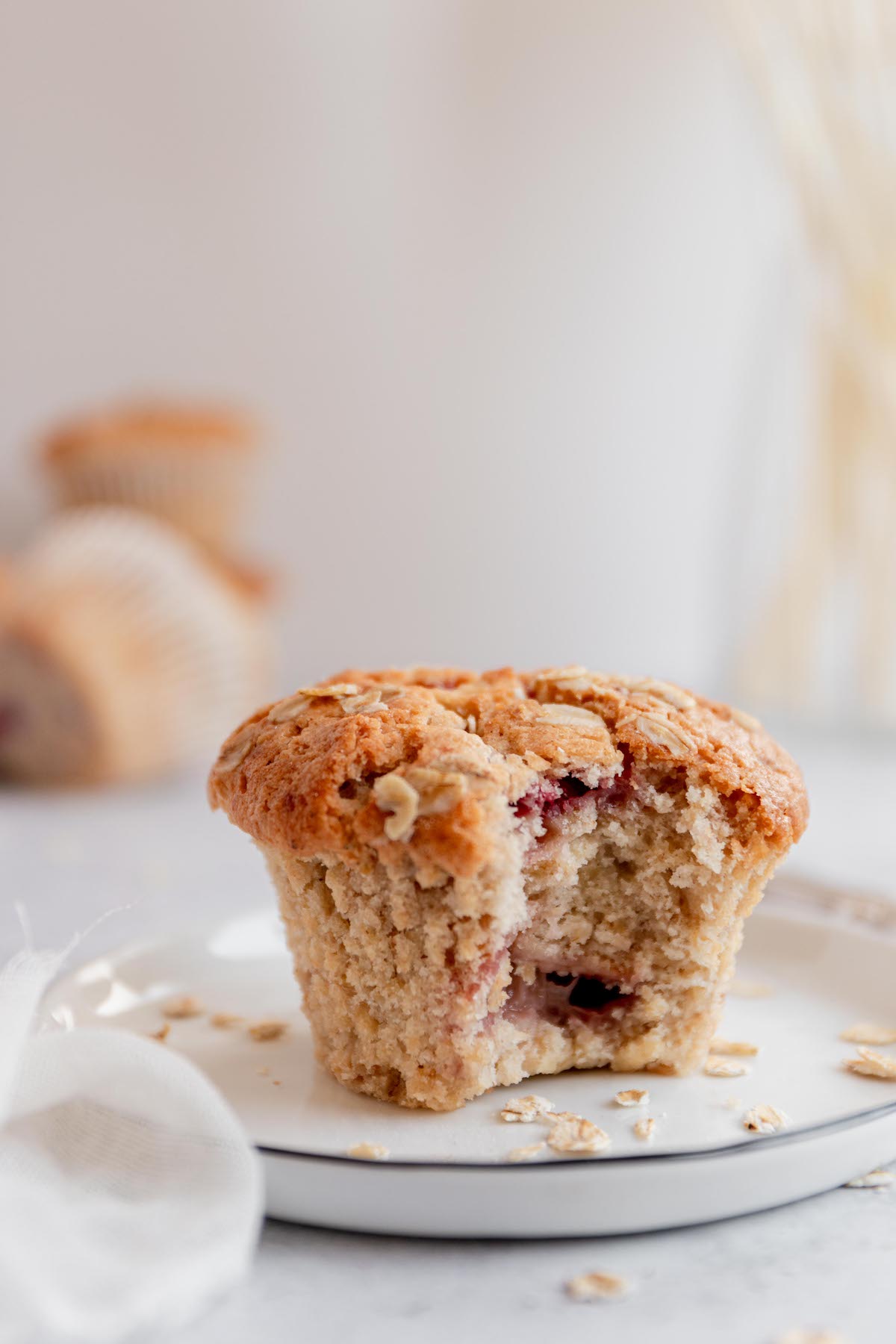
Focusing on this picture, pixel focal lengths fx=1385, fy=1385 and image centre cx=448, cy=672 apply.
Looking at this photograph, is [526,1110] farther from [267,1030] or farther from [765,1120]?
[267,1030]

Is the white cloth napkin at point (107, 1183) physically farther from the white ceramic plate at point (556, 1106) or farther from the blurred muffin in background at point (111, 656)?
the blurred muffin in background at point (111, 656)

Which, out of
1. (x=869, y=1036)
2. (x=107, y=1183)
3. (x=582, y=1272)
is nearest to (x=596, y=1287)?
(x=582, y=1272)

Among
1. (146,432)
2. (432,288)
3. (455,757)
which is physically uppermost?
(432,288)

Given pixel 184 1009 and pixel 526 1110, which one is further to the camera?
pixel 184 1009

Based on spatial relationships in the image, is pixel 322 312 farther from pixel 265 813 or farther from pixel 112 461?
pixel 265 813

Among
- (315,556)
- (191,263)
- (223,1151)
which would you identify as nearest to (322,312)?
(191,263)

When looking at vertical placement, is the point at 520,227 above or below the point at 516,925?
above

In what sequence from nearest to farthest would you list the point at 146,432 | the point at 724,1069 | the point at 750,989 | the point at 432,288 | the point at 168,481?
the point at 724,1069 → the point at 750,989 → the point at 146,432 → the point at 168,481 → the point at 432,288
